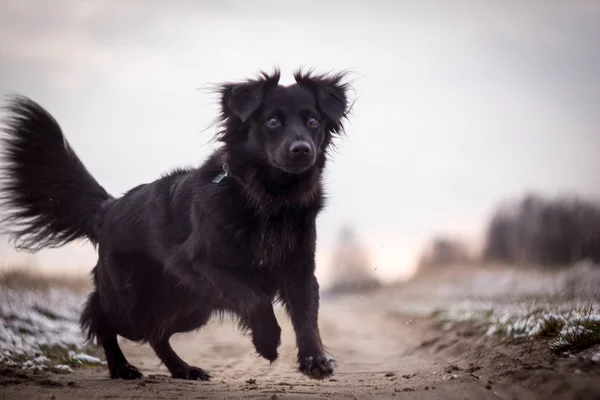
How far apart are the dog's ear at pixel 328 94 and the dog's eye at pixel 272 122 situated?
454 millimetres

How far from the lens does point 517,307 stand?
284 inches

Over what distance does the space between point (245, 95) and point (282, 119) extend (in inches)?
14.1

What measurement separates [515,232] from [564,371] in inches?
352

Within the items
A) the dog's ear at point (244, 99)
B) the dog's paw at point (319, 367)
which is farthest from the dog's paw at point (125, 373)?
the dog's ear at point (244, 99)

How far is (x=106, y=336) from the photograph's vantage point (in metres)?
6.24

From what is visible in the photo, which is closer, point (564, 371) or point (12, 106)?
point (564, 371)

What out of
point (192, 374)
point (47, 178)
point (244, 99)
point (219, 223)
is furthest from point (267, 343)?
point (47, 178)

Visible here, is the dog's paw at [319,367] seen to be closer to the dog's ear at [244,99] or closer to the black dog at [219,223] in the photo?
the black dog at [219,223]

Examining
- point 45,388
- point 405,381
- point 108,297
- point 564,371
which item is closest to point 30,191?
point 108,297

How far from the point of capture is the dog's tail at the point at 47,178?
22.0ft

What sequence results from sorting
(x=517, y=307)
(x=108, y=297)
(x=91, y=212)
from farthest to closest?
(x=517, y=307)
(x=91, y=212)
(x=108, y=297)

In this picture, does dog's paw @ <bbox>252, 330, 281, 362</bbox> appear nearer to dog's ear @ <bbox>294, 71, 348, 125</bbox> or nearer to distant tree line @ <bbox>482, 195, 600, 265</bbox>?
dog's ear @ <bbox>294, 71, 348, 125</bbox>

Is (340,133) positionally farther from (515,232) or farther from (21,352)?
(515,232)

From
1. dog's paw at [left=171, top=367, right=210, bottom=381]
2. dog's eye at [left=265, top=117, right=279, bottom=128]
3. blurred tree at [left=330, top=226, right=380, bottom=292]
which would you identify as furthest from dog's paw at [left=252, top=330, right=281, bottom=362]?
blurred tree at [left=330, top=226, right=380, bottom=292]
